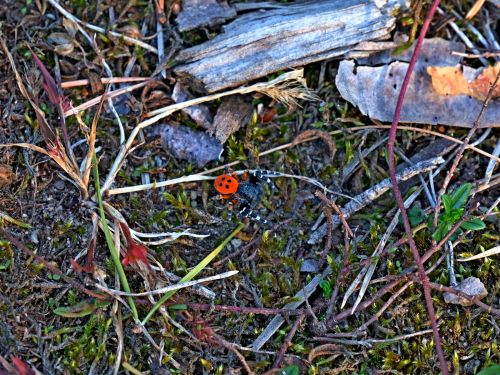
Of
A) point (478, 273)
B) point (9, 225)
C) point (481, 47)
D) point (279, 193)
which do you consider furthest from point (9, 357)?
point (481, 47)

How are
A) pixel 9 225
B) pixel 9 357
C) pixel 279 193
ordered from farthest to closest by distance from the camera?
pixel 279 193
pixel 9 225
pixel 9 357

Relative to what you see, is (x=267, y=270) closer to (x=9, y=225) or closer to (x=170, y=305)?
(x=170, y=305)

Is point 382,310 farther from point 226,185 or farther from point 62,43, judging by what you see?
point 62,43

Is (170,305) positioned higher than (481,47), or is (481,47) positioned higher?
(481,47)

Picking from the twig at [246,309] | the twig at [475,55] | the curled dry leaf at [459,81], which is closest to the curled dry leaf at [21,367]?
the twig at [246,309]

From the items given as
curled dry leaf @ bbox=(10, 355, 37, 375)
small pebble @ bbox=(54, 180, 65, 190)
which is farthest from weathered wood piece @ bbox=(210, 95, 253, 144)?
curled dry leaf @ bbox=(10, 355, 37, 375)

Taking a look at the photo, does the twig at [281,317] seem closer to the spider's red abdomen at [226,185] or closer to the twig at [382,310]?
the twig at [382,310]
